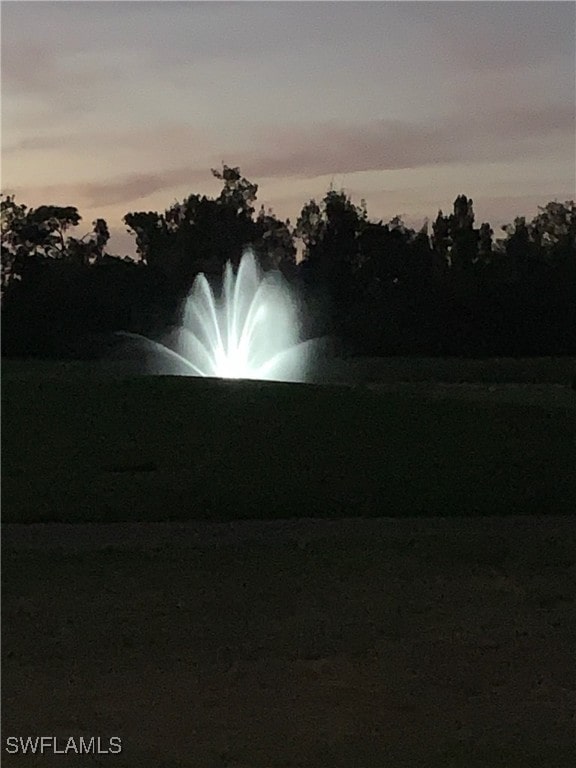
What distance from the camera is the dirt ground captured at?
4.96m

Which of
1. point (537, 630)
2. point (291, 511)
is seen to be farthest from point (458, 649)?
point (291, 511)

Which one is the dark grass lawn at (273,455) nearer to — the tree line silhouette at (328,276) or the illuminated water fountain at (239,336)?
the illuminated water fountain at (239,336)

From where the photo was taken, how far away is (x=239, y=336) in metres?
33.9

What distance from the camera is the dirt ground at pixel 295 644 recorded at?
16.3 feet

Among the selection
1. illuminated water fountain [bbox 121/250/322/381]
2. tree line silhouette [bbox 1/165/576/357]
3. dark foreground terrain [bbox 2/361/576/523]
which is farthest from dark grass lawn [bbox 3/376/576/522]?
tree line silhouette [bbox 1/165/576/357]

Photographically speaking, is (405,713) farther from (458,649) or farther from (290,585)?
(290,585)

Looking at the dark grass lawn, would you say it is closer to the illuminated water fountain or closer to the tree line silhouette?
the illuminated water fountain

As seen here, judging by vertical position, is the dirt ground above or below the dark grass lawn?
below

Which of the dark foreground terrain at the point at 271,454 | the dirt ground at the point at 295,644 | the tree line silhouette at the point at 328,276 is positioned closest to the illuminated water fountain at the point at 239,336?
the tree line silhouette at the point at 328,276

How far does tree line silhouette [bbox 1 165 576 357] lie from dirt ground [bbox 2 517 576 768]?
33520 millimetres

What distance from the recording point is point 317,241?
53844 millimetres

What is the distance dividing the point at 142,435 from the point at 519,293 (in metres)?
32.4

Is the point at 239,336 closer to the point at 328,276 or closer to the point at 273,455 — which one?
the point at 328,276

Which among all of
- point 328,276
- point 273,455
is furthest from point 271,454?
point 328,276
